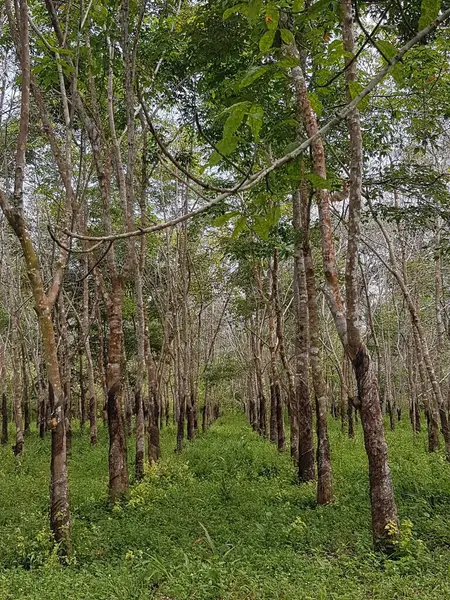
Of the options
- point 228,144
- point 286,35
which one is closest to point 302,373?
point 286,35

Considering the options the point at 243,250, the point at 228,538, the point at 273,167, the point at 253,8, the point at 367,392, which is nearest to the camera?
the point at 273,167

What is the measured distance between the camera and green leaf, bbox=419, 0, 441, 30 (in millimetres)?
1532

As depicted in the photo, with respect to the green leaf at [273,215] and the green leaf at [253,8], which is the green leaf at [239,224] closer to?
the green leaf at [273,215]

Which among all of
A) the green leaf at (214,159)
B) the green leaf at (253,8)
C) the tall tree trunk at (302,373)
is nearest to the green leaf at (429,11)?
the green leaf at (253,8)

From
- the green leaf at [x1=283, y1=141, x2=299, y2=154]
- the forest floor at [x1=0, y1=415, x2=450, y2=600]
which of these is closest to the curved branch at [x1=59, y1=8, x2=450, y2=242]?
the green leaf at [x1=283, y1=141, x2=299, y2=154]

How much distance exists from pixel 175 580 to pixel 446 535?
140 inches

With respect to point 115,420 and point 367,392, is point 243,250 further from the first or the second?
point 367,392

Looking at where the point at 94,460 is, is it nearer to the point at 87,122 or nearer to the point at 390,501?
the point at 87,122

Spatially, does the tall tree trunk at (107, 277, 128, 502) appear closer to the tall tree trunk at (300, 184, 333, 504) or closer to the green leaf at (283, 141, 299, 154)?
the tall tree trunk at (300, 184, 333, 504)

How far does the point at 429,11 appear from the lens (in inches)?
60.9

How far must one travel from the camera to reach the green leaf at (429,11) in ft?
5.03

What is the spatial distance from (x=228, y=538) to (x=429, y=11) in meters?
6.37

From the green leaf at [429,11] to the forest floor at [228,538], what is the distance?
13.6 feet

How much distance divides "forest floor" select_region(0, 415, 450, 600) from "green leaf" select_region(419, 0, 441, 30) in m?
4.15
